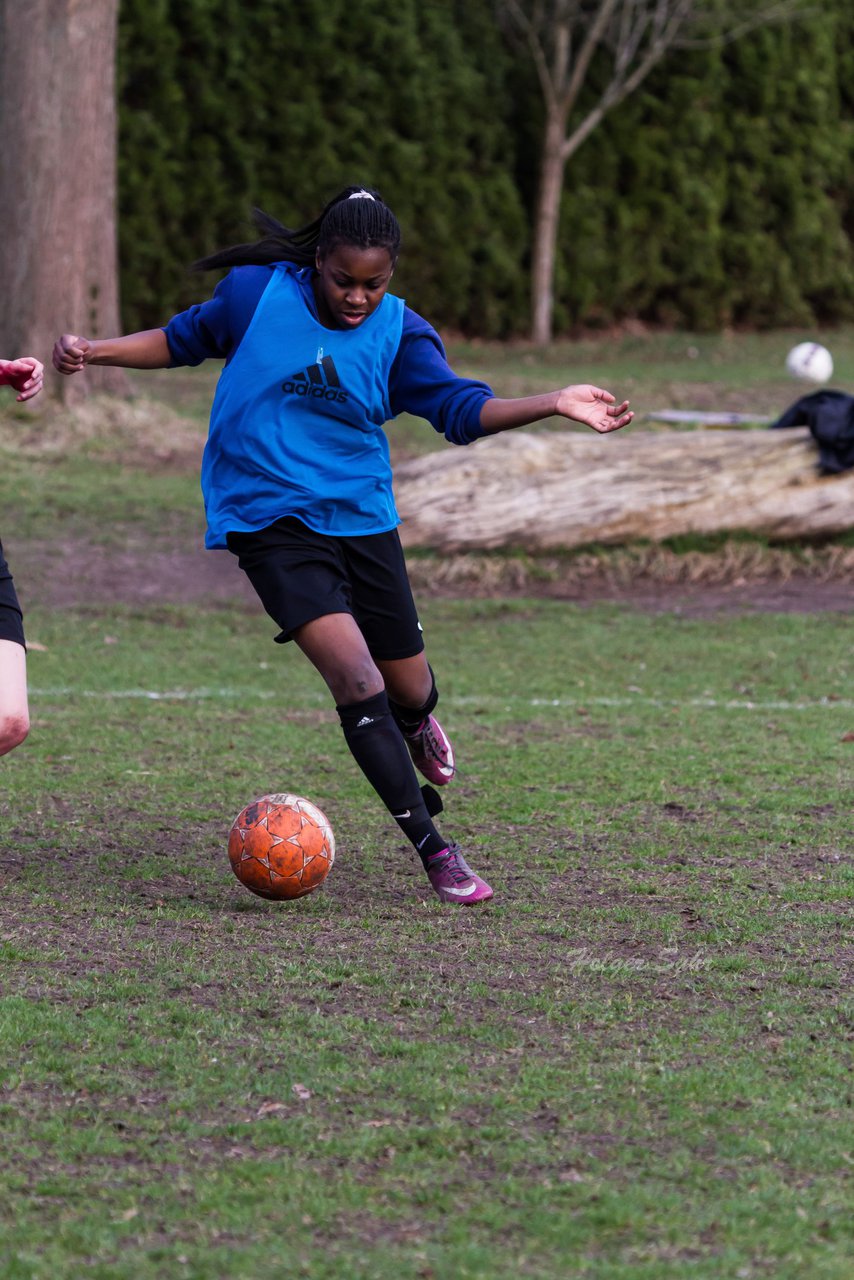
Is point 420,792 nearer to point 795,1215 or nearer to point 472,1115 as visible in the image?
point 472,1115

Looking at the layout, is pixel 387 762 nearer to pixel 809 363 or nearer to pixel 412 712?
pixel 412 712

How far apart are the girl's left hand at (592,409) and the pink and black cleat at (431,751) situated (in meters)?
1.33

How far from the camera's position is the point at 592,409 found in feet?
15.5

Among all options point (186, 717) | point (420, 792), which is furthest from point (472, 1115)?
point (186, 717)

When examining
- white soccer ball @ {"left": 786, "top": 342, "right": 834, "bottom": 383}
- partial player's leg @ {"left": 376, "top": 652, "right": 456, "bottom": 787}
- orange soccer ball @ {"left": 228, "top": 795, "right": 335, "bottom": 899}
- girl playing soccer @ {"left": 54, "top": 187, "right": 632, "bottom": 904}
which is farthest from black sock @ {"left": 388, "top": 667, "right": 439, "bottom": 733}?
white soccer ball @ {"left": 786, "top": 342, "right": 834, "bottom": 383}

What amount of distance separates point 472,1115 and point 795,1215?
71 cm

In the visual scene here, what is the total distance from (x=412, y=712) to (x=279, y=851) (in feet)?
2.88

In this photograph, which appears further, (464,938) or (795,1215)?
(464,938)

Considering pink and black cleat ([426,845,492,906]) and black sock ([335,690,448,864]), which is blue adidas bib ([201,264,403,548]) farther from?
pink and black cleat ([426,845,492,906])

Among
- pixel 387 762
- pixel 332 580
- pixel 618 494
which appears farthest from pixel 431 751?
pixel 618 494

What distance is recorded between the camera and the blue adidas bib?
4.85 meters

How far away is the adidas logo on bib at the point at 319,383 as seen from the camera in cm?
484

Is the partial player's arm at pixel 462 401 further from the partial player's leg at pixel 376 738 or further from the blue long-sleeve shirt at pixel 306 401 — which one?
the partial player's leg at pixel 376 738

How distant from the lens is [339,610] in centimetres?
487
